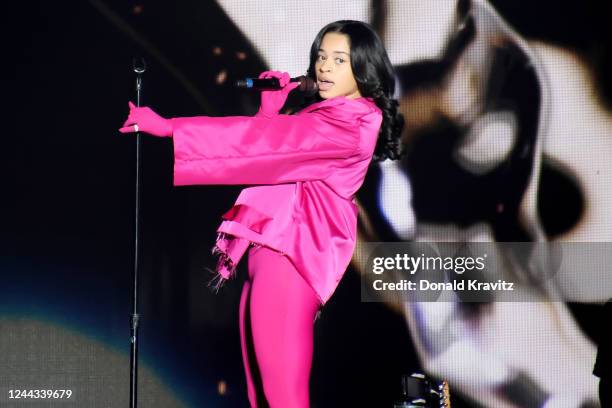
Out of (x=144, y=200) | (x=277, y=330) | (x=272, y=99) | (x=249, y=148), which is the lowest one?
(x=277, y=330)

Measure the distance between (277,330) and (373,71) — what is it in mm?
755

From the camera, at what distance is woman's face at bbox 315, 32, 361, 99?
7.66 ft

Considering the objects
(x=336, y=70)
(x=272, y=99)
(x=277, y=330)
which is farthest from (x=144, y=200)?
(x=277, y=330)

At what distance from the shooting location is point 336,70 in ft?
7.66

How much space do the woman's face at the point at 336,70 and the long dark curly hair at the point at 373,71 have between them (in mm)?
15

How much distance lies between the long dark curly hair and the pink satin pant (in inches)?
20.5

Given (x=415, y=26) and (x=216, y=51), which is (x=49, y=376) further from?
(x=415, y=26)

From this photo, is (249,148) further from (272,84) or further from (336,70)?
(336,70)

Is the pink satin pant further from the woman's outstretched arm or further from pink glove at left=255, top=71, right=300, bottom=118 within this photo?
pink glove at left=255, top=71, right=300, bottom=118

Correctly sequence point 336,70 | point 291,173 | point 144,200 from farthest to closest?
point 144,200, point 336,70, point 291,173

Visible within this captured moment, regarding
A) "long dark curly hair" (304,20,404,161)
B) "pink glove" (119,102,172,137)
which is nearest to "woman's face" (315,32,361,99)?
"long dark curly hair" (304,20,404,161)

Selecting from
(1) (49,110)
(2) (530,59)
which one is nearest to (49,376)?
(1) (49,110)

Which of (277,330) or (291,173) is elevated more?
(291,173)

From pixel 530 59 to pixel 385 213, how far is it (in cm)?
83
